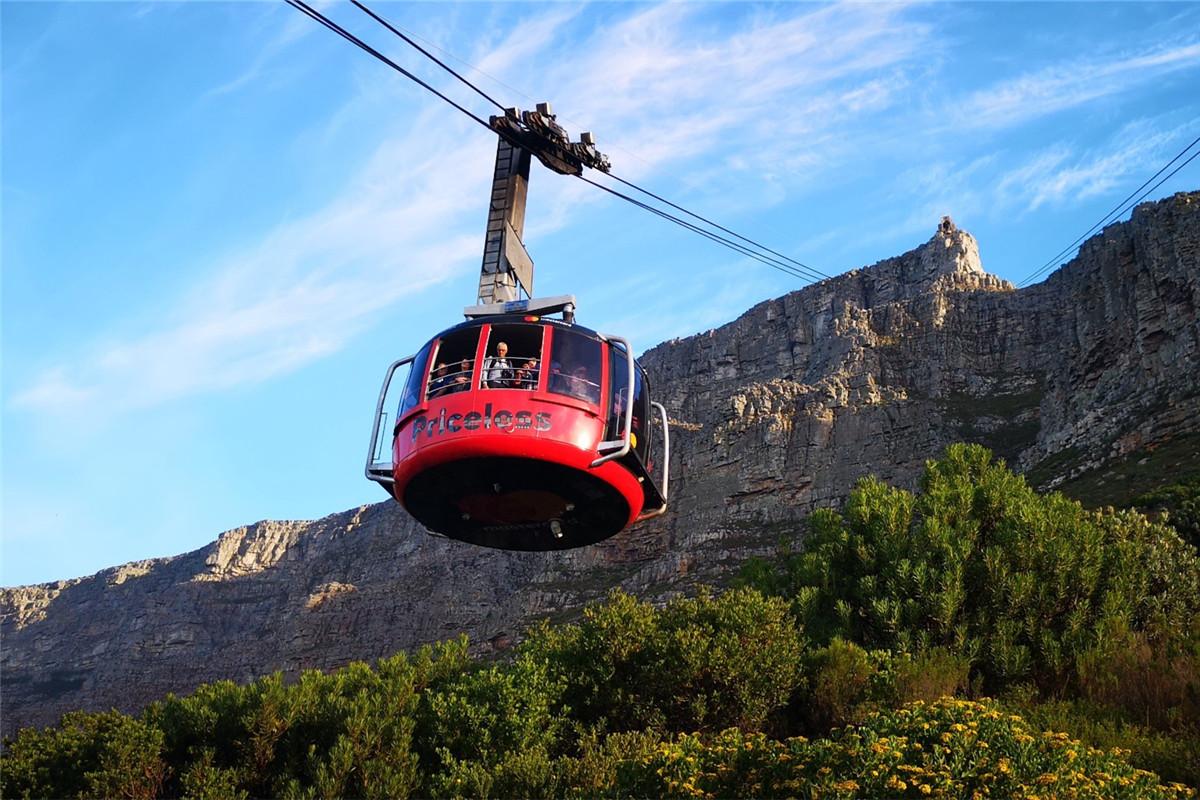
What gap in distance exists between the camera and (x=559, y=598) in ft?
298

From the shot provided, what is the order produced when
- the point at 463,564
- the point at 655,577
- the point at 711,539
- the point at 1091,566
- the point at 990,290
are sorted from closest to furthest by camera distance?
the point at 1091,566 → the point at 655,577 → the point at 711,539 → the point at 990,290 → the point at 463,564

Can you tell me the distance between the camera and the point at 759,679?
1022 inches

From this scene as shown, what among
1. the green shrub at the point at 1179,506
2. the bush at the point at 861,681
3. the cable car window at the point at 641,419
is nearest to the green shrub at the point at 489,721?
the bush at the point at 861,681

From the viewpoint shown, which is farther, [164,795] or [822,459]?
[822,459]

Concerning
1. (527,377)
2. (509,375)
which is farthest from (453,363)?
(527,377)

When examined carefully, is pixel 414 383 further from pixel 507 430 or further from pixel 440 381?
pixel 507 430

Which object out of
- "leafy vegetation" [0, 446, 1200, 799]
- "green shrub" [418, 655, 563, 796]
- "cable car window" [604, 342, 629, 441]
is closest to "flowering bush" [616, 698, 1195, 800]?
"leafy vegetation" [0, 446, 1200, 799]

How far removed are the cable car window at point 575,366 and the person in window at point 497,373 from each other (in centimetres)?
63

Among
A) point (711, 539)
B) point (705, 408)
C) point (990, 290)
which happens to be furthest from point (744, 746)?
point (705, 408)

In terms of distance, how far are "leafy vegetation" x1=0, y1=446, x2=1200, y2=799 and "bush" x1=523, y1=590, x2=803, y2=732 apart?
0.17ft

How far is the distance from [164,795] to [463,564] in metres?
87.2

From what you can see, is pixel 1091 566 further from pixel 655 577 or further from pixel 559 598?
pixel 559 598

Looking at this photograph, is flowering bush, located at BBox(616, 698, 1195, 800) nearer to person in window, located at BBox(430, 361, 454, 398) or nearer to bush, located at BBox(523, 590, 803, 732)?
person in window, located at BBox(430, 361, 454, 398)

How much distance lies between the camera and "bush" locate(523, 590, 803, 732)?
2592cm
